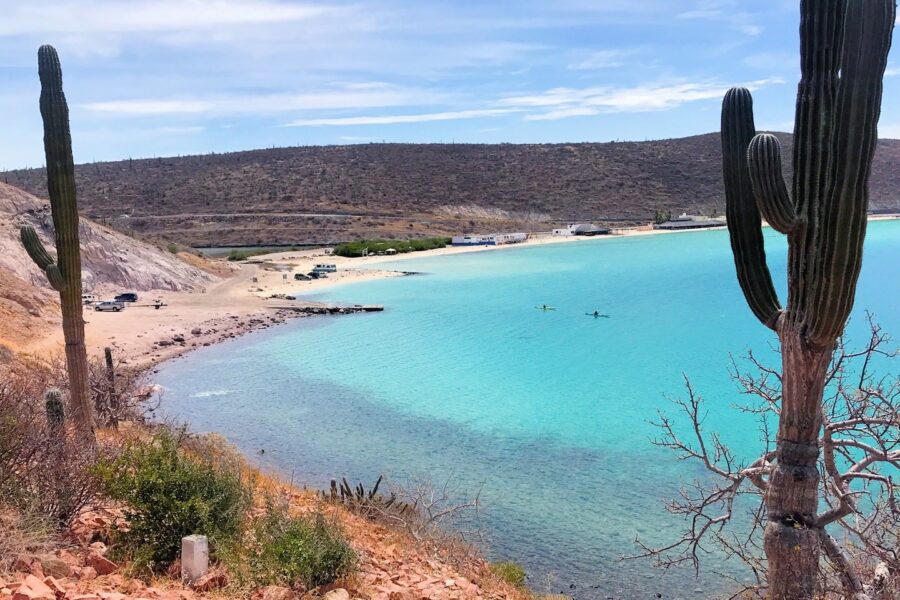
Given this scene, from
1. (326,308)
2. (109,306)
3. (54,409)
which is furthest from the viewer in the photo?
(326,308)

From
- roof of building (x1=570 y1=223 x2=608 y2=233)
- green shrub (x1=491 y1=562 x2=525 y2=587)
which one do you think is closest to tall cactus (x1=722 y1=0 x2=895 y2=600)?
green shrub (x1=491 y1=562 x2=525 y2=587)

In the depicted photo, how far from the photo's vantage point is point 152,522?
26.2 ft

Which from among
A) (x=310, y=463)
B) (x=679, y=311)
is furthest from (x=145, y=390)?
(x=679, y=311)

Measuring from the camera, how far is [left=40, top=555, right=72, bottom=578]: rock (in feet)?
21.5

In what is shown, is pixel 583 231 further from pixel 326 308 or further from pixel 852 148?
pixel 852 148

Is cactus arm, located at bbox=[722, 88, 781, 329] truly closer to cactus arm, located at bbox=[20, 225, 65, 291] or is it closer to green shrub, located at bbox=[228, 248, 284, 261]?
cactus arm, located at bbox=[20, 225, 65, 291]

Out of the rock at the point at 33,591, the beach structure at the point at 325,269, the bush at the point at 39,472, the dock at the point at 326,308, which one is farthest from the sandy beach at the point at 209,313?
the rock at the point at 33,591

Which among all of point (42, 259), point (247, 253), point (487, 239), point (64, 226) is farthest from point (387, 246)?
point (64, 226)

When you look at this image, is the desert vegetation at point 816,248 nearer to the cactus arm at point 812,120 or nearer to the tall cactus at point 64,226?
the cactus arm at point 812,120

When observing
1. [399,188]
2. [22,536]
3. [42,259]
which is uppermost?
[399,188]

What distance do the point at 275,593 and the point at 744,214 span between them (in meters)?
5.97

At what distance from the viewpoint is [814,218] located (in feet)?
21.8

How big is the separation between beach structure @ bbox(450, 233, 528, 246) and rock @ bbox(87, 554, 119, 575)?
83.3 meters

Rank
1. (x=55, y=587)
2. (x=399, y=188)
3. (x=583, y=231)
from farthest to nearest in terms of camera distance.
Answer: (x=399, y=188) → (x=583, y=231) → (x=55, y=587)
